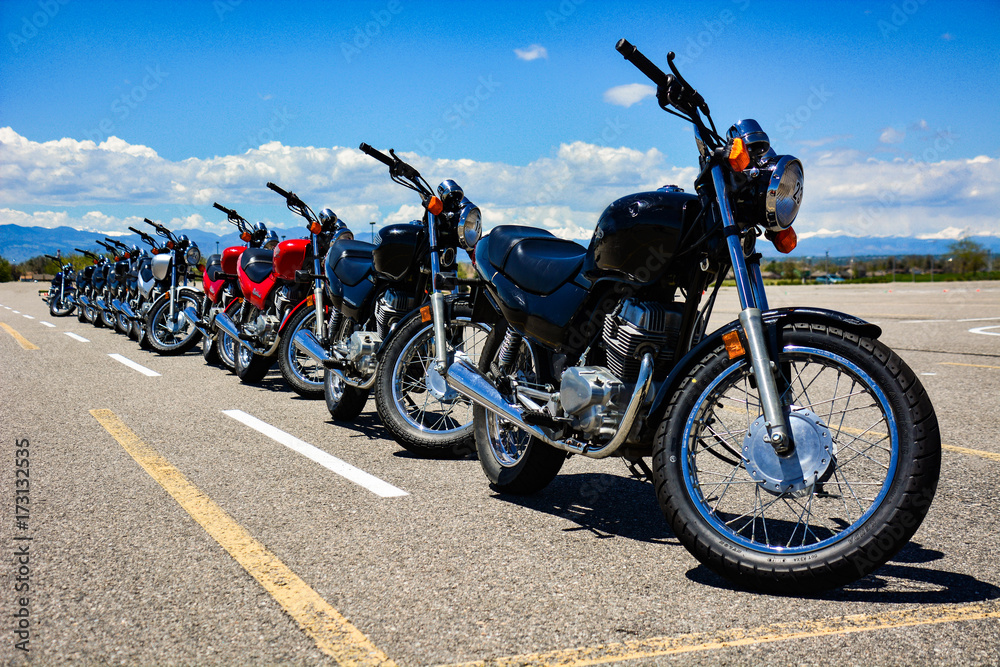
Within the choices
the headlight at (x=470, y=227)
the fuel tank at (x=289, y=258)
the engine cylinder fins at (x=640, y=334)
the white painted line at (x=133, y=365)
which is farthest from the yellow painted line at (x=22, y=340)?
the engine cylinder fins at (x=640, y=334)

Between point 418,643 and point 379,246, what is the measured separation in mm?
3929

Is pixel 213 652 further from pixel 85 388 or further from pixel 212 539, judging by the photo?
pixel 85 388

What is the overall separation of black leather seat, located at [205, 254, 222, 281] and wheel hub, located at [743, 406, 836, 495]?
8.97 m

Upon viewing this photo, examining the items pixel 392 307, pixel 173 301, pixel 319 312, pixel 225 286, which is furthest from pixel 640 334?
pixel 173 301

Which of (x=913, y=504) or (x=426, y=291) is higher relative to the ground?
(x=426, y=291)

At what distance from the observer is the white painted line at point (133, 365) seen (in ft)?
31.8

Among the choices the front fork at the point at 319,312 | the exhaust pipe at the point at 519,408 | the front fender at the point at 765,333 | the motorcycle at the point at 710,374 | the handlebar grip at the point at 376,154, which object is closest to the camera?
the motorcycle at the point at 710,374

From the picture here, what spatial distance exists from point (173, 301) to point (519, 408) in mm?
9452

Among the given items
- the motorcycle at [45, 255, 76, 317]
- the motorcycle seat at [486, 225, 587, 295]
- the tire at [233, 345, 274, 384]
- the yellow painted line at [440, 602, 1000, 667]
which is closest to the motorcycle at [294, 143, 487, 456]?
the motorcycle seat at [486, 225, 587, 295]

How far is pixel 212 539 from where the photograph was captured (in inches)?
141

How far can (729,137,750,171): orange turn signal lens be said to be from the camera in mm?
2984

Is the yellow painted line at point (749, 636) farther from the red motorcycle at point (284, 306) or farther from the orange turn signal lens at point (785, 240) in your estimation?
the red motorcycle at point (284, 306)

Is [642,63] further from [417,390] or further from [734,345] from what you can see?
[417,390]

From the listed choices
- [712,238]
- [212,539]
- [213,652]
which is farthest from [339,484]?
[712,238]
